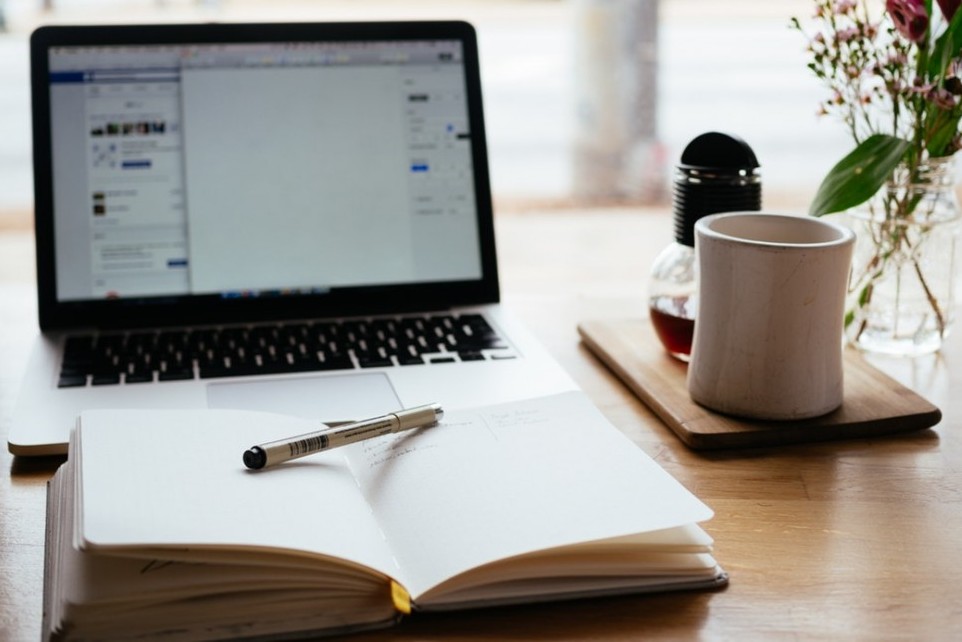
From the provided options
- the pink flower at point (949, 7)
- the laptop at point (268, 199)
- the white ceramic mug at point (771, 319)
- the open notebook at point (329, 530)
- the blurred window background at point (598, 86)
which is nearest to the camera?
the open notebook at point (329, 530)

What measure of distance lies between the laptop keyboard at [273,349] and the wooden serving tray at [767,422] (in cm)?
13

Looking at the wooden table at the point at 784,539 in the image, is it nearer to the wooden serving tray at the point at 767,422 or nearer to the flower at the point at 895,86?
the wooden serving tray at the point at 767,422

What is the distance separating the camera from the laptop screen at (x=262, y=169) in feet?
3.52

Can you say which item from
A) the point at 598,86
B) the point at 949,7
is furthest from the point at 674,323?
the point at 598,86

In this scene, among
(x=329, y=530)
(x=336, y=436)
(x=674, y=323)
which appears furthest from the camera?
(x=674, y=323)

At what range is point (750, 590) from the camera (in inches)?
25.5

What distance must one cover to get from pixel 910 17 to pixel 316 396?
584 mm

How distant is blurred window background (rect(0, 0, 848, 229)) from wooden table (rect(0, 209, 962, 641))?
3128mm

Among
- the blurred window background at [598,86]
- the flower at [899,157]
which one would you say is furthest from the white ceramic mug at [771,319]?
the blurred window background at [598,86]

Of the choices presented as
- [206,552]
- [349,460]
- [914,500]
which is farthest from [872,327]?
[206,552]

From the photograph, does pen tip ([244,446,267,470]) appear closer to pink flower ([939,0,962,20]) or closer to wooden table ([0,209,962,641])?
wooden table ([0,209,962,641])

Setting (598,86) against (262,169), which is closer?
(262,169)

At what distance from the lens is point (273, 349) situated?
102 centimetres

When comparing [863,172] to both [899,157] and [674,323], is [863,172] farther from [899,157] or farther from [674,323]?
[674,323]
